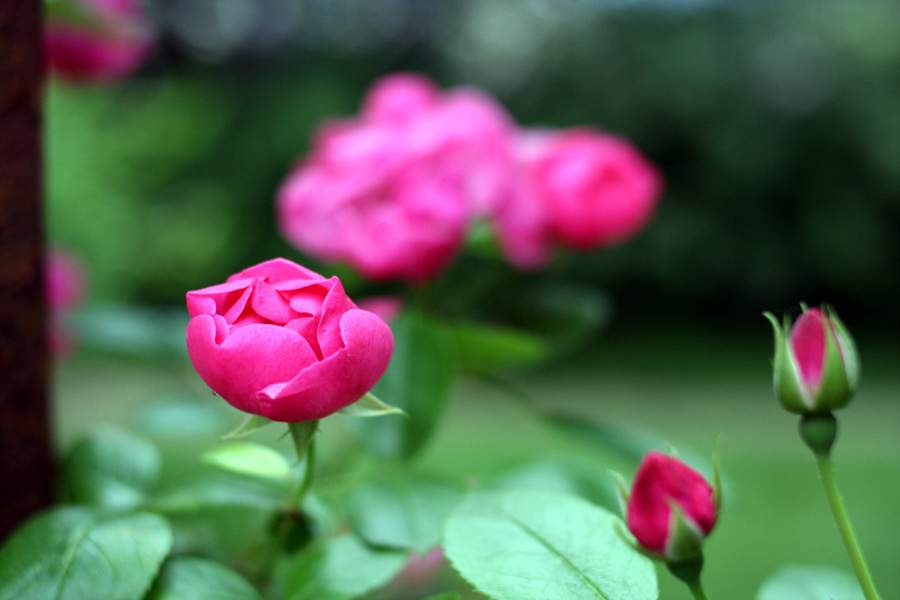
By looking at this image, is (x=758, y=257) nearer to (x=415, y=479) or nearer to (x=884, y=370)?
(x=884, y=370)

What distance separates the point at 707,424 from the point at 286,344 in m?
2.27

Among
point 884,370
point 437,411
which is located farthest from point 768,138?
point 437,411

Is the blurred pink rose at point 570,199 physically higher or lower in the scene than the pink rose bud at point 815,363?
lower

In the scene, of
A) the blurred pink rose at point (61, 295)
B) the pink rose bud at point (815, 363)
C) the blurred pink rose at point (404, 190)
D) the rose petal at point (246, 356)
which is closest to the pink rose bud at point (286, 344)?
the rose petal at point (246, 356)

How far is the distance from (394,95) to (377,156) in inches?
2.4

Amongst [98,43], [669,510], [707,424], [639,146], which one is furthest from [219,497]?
[639,146]

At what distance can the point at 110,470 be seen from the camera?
32cm

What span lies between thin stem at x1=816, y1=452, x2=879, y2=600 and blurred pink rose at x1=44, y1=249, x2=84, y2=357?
1.45ft

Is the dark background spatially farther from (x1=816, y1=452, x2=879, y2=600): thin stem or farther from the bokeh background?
(x1=816, y1=452, x2=879, y2=600): thin stem

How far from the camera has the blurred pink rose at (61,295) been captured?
0.53m

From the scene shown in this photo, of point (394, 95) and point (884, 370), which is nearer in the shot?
point (394, 95)

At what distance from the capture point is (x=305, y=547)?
0.94 feet

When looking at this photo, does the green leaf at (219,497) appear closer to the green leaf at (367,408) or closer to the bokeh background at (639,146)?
the green leaf at (367,408)

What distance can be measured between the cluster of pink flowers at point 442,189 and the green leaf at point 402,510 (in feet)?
0.44
